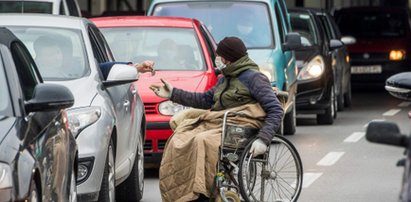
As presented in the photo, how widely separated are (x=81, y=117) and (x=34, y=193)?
3.31m

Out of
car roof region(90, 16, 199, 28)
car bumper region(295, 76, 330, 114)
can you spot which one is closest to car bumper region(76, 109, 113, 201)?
car roof region(90, 16, 199, 28)

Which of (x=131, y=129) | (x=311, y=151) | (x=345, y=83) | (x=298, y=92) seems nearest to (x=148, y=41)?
(x=311, y=151)

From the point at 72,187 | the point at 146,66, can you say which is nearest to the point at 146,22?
the point at 146,66

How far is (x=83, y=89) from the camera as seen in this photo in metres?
11.3

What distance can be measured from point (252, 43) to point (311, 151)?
6.16 feet

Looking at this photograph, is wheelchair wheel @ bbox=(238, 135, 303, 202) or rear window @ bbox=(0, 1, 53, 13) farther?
rear window @ bbox=(0, 1, 53, 13)

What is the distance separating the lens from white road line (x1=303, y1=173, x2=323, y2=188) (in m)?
14.1

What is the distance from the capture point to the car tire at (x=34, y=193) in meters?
7.50

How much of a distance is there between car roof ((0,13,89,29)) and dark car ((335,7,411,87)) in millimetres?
19661

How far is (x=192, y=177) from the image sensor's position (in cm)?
1085

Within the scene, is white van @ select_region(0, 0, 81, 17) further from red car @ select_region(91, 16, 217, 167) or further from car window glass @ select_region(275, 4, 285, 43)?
red car @ select_region(91, 16, 217, 167)

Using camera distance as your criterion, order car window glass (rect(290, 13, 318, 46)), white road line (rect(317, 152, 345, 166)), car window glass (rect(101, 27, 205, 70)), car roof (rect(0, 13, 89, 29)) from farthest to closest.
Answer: car window glass (rect(290, 13, 318, 46)) → white road line (rect(317, 152, 345, 166)) → car window glass (rect(101, 27, 205, 70)) → car roof (rect(0, 13, 89, 29))

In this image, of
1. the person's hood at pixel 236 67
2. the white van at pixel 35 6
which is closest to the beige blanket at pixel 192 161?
the person's hood at pixel 236 67

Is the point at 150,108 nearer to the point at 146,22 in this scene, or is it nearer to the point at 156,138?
the point at 156,138
